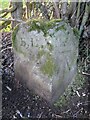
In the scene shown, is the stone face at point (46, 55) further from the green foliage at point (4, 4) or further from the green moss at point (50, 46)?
the green foliage at point (4, 4)

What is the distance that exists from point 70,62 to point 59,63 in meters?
0.16

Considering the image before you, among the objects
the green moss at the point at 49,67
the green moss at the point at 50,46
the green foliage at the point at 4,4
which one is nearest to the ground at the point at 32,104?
the green moss at the point at 49,67

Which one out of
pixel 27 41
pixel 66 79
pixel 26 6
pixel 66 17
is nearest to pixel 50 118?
pixel 66 79

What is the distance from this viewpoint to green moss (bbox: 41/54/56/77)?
2.06 metres

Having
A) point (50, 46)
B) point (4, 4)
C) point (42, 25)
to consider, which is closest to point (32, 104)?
point (50, 46)

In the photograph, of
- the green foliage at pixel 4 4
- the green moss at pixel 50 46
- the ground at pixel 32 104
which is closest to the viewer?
the green moss at pixel 50 46

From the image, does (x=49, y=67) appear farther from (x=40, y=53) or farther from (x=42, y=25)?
(x=42, y=25)

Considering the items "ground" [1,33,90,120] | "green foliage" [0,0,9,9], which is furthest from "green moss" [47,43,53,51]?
"green foliage" [0,0,9,9]

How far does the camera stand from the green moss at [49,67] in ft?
6.76

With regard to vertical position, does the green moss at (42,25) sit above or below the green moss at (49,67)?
above

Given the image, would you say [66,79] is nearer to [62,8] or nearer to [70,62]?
[70,62]

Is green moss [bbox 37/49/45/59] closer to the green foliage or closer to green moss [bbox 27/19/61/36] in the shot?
green moss [bbox 27/19/61/36]

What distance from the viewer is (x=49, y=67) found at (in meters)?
2.08

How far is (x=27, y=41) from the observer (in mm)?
2193
